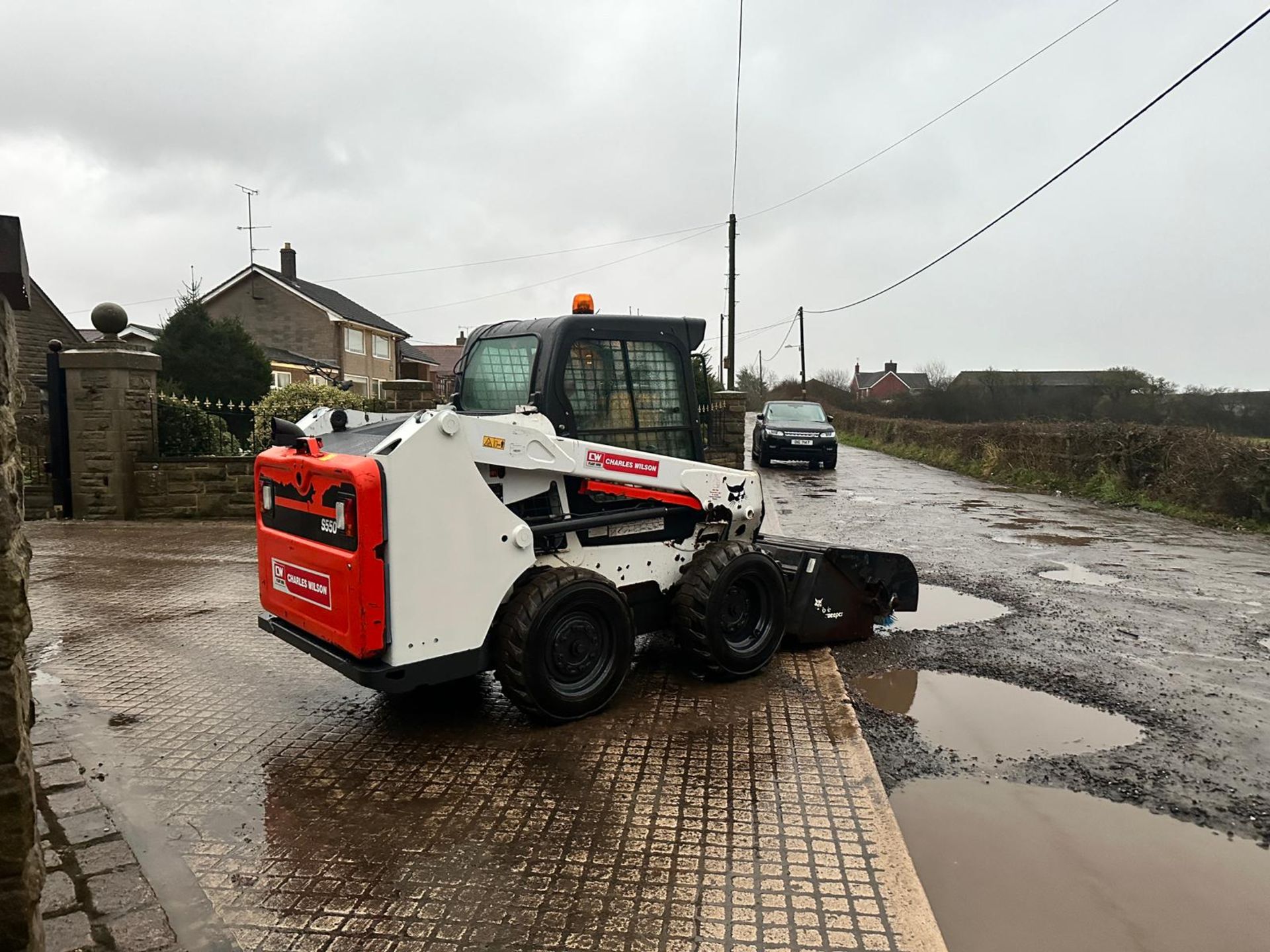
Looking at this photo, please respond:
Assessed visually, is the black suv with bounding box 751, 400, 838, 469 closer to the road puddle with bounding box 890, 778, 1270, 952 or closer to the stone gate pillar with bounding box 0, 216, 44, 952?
the road puddle with bounding box 890, 778, 1270, 952

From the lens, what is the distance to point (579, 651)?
4410 millimetres

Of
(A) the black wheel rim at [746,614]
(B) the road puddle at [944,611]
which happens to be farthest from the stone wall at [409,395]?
(A) the black wheel rim at [746,614]

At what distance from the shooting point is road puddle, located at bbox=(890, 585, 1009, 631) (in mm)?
6723

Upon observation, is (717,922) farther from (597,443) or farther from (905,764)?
(597,443)

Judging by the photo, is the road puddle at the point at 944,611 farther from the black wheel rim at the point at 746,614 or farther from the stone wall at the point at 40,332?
the stone wall at the point at 40,332

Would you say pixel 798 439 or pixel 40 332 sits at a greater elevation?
pixel 40 332

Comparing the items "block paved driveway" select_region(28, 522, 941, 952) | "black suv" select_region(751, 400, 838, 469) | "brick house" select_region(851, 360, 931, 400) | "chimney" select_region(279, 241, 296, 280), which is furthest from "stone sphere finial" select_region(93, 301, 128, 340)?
"brick house" select_region(851, 360, 931, 400)

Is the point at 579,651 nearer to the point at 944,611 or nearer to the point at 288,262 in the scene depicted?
the point at 944,611

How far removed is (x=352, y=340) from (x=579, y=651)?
36.5m

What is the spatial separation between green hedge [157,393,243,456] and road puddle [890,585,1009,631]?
31.3ft

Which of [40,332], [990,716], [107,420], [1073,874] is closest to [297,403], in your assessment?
[107,420]

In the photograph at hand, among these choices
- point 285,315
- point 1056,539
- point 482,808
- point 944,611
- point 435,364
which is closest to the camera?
point 482,808

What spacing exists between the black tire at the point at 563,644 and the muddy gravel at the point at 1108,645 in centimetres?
146

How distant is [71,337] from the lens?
25688 millimetres
